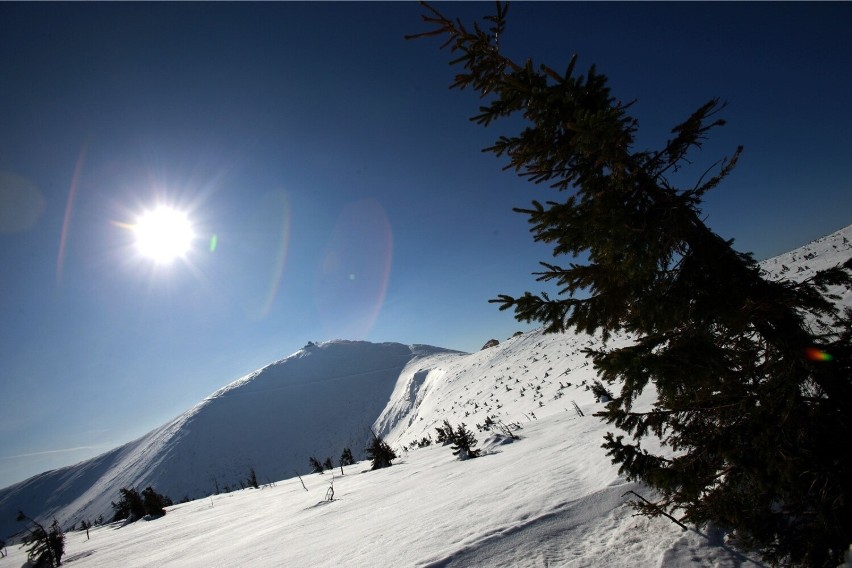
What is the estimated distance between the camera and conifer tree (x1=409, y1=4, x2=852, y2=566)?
6.82 feet

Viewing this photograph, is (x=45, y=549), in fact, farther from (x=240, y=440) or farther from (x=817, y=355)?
(x=240, y=440)

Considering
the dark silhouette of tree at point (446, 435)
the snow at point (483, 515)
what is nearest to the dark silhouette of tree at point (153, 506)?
the snow at point (483, 515)

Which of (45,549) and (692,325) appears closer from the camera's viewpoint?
(692,325)

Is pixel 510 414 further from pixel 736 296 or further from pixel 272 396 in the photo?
pixel 272 396

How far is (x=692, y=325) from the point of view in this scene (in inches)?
97.6

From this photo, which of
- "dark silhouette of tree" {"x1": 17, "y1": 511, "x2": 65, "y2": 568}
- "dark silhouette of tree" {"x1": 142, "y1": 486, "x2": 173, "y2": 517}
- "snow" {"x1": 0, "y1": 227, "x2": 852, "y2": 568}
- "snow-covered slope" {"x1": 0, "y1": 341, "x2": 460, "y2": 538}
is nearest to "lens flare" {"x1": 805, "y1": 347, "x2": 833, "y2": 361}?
"snow" {"x1": 0, "y1": 227, "x2": 852, "y2": 568}

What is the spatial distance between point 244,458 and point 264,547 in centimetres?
5384

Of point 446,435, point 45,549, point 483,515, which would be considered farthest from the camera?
point 446,435

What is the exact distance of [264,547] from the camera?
4.37 metres

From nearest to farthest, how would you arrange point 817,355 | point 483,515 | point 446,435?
point 817,355
point 483,515
point 446,435

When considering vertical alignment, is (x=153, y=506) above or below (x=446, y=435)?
above

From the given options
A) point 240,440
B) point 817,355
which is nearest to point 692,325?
point 817,355

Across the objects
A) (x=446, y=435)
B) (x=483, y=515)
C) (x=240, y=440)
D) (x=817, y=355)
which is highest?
(x=240, y=440)

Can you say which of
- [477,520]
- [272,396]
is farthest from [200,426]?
[477,520]
